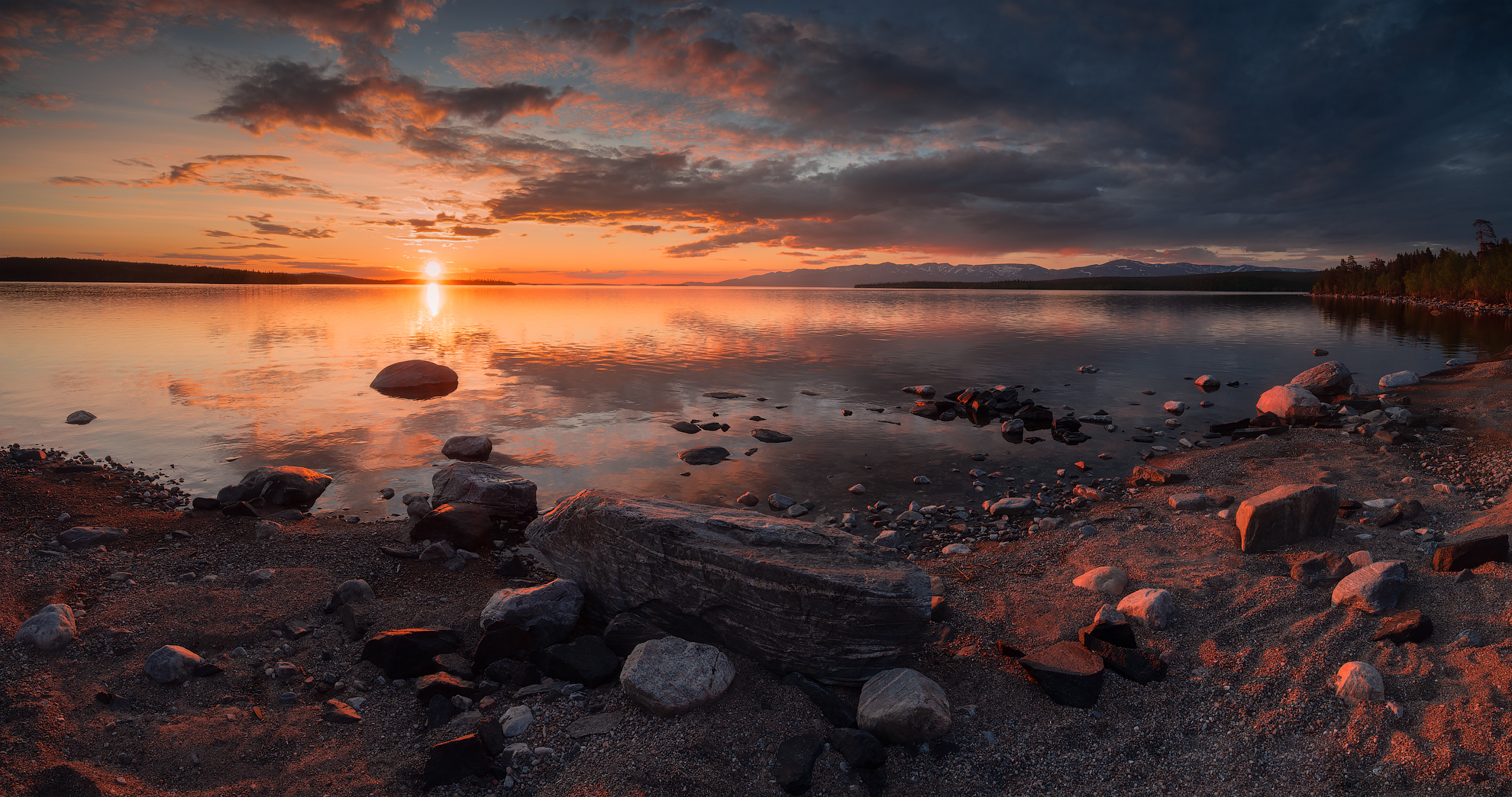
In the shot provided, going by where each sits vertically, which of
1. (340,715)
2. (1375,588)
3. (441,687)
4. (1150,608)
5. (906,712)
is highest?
(1375,588)

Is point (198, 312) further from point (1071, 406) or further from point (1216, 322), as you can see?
point (1216, 322)

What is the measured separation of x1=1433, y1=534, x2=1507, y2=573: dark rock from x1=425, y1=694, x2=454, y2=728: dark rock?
43.8ft

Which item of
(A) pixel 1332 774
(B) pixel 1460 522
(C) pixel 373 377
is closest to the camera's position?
(A) pixel 1332 774

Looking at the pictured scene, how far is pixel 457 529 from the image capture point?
12391 mm

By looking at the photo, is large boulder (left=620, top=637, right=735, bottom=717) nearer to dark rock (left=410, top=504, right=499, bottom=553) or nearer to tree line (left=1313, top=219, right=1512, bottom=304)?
dark rock (left=410, top=504, right=499, bottom=553)

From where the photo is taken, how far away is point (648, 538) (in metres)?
8.70

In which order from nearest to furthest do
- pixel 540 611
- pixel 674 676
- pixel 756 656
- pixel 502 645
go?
1. pixel 674 676
2. pixel 756 656
3. pixel 502 645
4. pixel 540 611

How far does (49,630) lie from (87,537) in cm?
508

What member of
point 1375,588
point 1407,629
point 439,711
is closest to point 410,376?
point 439,711

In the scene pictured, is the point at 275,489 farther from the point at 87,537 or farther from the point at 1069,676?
the point at 1069,676

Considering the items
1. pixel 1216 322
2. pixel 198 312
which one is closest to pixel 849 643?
pixel 1216 322

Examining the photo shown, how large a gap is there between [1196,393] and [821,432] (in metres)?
21.4

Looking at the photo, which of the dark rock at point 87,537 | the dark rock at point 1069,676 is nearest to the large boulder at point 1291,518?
the dark rock at point 1069,676

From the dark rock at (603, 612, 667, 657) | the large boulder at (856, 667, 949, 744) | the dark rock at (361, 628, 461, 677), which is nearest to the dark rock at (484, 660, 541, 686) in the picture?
the dark rock at (361, 628, 461, 677)
